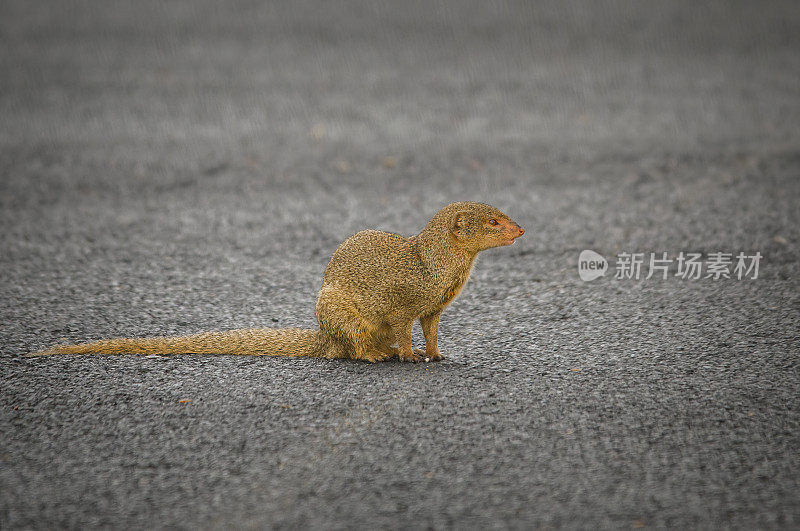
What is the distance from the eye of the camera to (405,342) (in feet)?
16.0

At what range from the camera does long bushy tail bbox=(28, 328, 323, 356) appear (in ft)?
16.2

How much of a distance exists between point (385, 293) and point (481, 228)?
2.18 feet

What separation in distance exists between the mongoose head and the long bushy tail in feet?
3.51

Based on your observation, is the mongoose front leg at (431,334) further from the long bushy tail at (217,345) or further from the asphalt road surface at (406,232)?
the long bushy tail at (217,345)

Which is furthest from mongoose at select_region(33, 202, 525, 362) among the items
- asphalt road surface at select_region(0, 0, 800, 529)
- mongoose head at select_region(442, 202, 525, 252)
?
asphalt road surface at select_region(0, 0, 800, 529)

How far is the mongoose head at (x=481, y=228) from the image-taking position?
4.75 m

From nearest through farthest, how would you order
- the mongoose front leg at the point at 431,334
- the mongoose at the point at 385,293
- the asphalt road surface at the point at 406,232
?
the asphalt road surface at the point at 406,232, the mongoose at the point at 385,293, the mongoose front leg at the point at 431,334

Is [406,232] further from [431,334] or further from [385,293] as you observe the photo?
[385,293]

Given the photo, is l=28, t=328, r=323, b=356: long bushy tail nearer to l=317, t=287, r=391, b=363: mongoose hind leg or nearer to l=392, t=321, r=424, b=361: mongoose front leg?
l=317, t=287, r=391, b=363: mongoose hind leg

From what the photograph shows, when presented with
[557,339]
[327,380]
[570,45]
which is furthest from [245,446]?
[570,45]

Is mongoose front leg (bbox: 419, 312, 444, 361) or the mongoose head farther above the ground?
the mongoose head

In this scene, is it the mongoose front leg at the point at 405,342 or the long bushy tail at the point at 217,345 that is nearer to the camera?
the mongoose front leg at the point at 405,342

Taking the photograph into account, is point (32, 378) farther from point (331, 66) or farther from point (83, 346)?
point (331, 66)

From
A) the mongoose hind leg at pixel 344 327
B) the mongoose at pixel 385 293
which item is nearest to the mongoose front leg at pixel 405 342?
the mongoose at pixel 385 293
